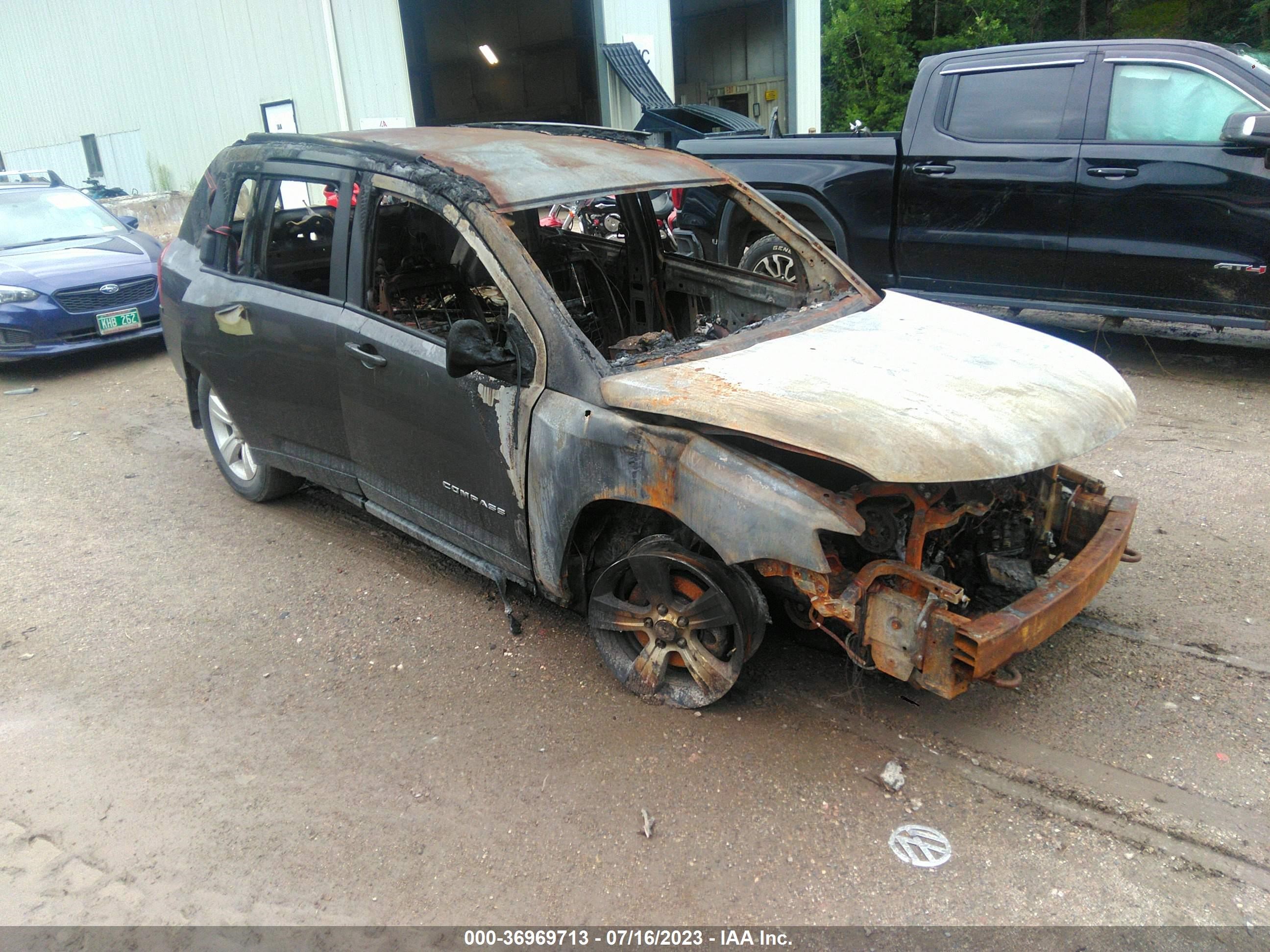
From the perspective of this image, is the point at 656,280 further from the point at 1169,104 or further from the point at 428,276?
the point at 1169,104

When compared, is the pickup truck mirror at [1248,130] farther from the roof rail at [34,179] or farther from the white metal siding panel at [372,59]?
the white metal siding panel at [372,59]

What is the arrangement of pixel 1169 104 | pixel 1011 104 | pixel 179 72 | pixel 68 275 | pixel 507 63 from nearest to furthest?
pixel 1169 104, pixel 1011 104, pixel 68 275, pixel 179 72, pixel 507 63

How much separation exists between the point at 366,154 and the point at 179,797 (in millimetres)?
2497

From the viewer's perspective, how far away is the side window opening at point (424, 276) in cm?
379

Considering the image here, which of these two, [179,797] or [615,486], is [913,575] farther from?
[179,797]

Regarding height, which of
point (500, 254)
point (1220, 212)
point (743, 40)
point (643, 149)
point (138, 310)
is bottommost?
point (138, 310)

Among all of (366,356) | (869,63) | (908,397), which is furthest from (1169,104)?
(869,63)

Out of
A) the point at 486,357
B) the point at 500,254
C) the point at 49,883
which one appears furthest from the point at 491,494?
the point at 49,883

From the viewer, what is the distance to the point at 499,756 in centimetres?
303

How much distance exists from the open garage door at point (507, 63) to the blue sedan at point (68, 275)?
1170 cm

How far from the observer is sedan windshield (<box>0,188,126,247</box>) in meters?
8.52

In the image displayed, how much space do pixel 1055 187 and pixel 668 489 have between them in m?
4.69

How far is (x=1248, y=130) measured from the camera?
17.4 ft

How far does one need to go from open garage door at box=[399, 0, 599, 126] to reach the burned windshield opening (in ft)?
54.5
